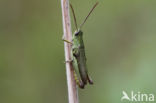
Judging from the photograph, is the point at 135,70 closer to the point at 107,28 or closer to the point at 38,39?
the point at 107,28

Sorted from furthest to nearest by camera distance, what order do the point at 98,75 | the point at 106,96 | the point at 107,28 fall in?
1. the point at 107,28
2. the point at 98,75
3. the point at 106,96

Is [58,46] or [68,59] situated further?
[58,46]

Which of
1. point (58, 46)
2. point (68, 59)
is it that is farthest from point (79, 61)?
point (58, 46)

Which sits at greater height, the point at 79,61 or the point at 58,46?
the point at 58,46

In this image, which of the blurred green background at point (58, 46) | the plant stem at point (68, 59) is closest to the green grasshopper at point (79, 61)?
the plant stem at point (68, 59)

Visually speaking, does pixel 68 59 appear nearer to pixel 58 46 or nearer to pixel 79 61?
pixel 79 61

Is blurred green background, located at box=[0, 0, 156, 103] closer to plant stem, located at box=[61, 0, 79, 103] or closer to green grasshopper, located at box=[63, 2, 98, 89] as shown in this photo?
green grasshopper, located at box=[63, 2, 98, 89]

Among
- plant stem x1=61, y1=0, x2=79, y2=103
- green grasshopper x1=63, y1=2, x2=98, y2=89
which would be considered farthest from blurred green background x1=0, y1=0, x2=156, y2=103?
plant stem x1=61, y1=0, x2=79, y2=103

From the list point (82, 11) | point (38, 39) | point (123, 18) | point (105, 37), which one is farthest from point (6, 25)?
point (123, 18)
